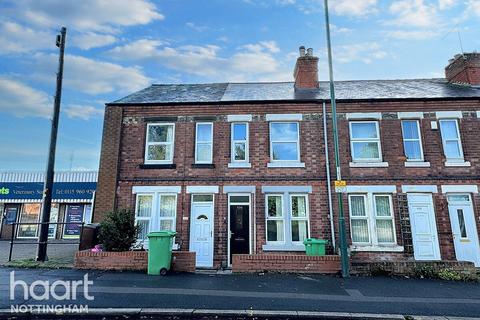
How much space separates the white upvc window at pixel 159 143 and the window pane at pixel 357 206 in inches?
308

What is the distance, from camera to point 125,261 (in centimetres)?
914

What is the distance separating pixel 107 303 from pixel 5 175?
2128 cm

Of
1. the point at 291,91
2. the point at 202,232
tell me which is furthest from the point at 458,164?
the point at 202,232

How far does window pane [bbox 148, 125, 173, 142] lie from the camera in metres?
12.9

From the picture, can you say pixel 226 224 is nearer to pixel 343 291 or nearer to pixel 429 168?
pixel 343 291

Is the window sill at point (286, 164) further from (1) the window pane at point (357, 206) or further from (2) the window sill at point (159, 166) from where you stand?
(2) the window sill at point (159, 166)

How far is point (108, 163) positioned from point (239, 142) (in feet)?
18.8

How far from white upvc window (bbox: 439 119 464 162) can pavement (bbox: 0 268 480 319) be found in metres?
5.52

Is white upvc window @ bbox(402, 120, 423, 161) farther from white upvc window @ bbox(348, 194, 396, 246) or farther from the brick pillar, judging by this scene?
the brick pillar

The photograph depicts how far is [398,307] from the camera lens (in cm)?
623

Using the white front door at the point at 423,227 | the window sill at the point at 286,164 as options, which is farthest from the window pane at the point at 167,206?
the white front door at the point at 423,227

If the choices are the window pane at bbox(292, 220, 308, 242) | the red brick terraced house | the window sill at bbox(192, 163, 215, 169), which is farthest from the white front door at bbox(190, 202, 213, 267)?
the window pane at bbox(292, 220, 308, 242)

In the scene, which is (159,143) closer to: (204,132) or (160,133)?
(160,133)

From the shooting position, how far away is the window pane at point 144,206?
12188mm
